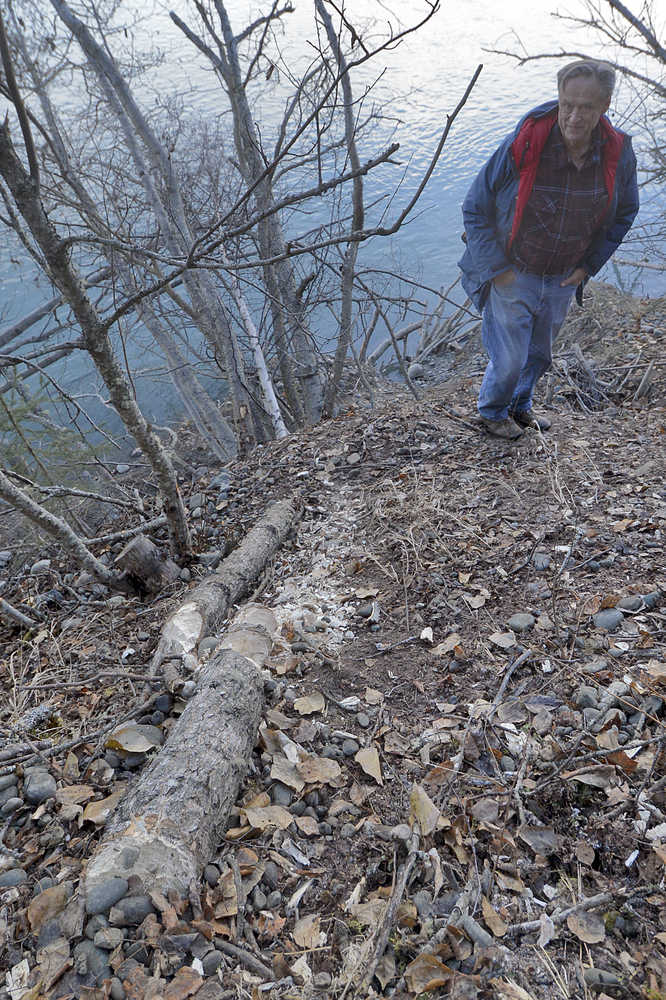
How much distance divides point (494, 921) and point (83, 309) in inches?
109

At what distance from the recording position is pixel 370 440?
4.59m

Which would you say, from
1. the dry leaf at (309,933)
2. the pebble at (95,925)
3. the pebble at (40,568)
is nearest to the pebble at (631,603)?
the dry leaf at (309,933)

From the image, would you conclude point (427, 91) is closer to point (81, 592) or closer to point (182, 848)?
point (81, 592)

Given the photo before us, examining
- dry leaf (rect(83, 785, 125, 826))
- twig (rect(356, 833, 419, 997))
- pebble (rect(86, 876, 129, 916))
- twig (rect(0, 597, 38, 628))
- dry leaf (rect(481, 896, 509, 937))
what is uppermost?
twig (rect(0, 597, 38, 628))

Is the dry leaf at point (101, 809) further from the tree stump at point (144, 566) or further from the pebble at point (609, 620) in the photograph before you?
the pebble at point (609, 620)

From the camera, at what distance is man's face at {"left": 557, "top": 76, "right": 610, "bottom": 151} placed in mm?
2766

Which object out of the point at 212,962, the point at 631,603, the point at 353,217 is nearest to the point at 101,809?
the point at 212,962

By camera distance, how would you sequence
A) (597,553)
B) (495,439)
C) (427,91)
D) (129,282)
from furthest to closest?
(427,91)
(129,282)
(495,439)
(597,553)

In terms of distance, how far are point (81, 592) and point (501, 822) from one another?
8.96 ft

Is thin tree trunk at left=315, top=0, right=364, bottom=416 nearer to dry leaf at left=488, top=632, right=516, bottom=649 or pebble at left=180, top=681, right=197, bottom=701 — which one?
dry leaf at left=488, top=632, right=516, bottom=649

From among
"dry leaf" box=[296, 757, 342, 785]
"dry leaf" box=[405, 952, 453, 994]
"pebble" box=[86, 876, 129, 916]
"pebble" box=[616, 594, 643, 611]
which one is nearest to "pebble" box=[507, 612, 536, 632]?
"pebble" box=[616, 594, 643, 611]

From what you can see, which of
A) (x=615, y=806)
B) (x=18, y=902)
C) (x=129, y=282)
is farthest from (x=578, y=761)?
(x=129, y=282)

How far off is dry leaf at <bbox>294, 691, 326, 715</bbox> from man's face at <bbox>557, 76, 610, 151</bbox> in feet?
9.53

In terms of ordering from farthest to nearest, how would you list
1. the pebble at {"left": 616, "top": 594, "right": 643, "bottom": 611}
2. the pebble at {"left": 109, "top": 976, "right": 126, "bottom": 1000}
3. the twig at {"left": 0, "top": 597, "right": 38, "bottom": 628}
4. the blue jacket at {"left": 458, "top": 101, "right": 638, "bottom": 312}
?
the twig at {"left": 0, "top": 597, "right": 38, "bottom": 628}
the blue jacket at {"left": 458, "top": 101, "right": 638, "bottom": 312}
the pebble at {"left": 616, "top": 594, "right": 643, "bottom": 611}
the pebble at {"left": 109, "top": 976, "right": 126, "bottom": 1000}
